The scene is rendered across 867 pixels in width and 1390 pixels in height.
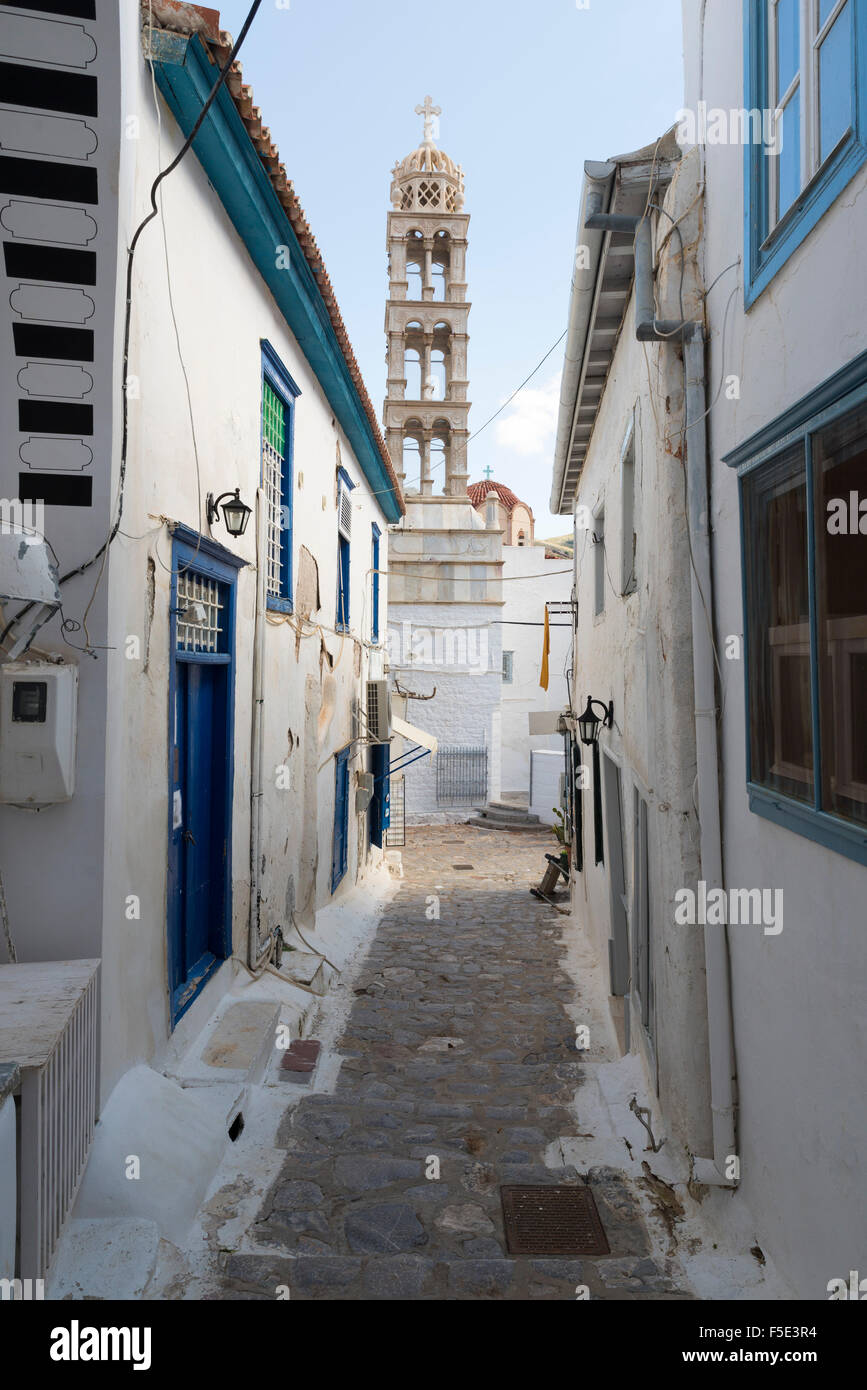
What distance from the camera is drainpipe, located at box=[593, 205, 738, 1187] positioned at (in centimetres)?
379

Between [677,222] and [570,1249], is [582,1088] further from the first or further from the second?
[677,222]

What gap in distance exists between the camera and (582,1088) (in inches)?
224

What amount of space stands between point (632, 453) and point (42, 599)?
4.40 m

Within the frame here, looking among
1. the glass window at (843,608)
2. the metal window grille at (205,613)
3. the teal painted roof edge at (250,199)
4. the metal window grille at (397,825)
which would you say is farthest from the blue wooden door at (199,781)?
the metal window grille at (397,825)

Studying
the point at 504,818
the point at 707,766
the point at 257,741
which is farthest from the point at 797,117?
the point at 504,818

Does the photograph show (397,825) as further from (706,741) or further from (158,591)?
(706,741)

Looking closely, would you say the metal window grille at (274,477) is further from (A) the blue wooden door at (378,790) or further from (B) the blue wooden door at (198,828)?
(A) the blue wooden door at (378,790)

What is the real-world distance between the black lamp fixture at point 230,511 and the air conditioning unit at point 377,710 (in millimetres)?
7941

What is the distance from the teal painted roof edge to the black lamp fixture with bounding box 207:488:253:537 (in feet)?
6.09

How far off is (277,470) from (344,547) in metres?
4.35

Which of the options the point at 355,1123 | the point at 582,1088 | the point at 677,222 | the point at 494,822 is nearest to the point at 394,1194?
the point at 355,1123

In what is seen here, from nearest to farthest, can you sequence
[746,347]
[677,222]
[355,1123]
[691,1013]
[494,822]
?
[746,347] < [691,1013] < [677,222] < [355,1123] < [494,822]

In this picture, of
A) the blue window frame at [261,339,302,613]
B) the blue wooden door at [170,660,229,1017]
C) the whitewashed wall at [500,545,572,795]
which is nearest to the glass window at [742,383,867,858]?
the blue wooden door at [170,660,229,1017]

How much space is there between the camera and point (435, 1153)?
182 inches
